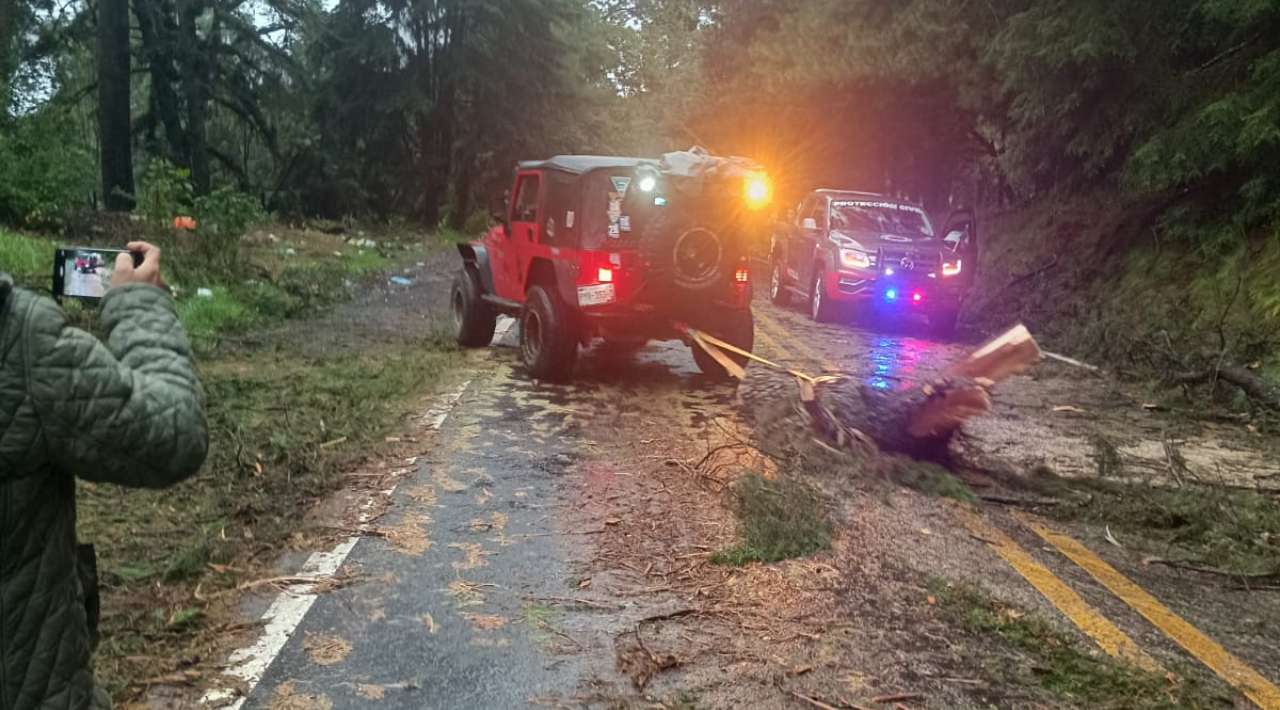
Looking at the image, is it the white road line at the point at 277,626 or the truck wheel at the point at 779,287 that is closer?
the white road line at the point at 277,626

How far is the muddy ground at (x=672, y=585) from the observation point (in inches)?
150

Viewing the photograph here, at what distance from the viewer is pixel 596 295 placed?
9.54 m

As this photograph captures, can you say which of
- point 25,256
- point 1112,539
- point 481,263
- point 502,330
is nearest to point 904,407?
→ point 1112,539

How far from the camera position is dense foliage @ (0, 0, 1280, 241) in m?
13.1

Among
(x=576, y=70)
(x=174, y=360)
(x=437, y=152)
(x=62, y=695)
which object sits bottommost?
(x=62, y=695)

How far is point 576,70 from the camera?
39500 mm

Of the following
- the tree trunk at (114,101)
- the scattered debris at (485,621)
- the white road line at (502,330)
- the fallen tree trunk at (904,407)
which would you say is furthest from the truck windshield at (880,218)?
the tree trunk at (114,101)

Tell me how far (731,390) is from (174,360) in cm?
823

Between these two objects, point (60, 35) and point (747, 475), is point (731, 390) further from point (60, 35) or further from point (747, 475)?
point (60, 35)

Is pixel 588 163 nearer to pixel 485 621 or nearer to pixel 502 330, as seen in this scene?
pixel 502 330

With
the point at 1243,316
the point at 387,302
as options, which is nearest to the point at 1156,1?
the point at 1243,316

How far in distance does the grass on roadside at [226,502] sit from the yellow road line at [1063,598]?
354 centimetres

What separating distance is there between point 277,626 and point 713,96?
27.0 metres

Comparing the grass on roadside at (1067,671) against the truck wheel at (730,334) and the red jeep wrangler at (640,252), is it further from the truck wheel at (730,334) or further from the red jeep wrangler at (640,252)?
the truck wheel at (730,334)
